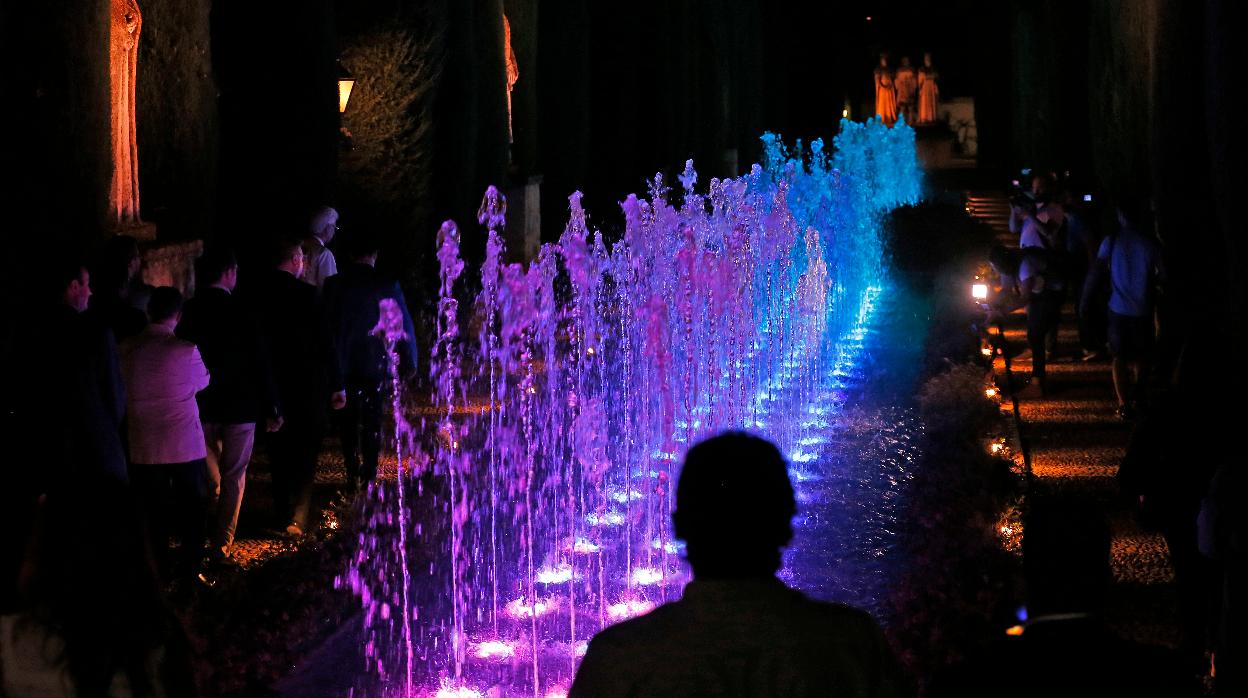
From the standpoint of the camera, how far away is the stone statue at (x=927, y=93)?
4784 centimetres

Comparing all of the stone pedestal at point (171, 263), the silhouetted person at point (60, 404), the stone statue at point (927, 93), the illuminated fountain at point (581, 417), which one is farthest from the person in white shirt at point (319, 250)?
the stone statue at point (927, 93)

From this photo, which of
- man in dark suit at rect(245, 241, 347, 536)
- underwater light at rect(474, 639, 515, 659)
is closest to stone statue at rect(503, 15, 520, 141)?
man in dark suit at rect(245, 241, 347, 536)

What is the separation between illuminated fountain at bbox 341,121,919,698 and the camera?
265 inches

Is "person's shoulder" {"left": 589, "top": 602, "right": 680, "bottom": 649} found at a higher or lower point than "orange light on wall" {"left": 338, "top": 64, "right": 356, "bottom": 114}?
lower

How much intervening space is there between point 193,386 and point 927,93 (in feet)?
141

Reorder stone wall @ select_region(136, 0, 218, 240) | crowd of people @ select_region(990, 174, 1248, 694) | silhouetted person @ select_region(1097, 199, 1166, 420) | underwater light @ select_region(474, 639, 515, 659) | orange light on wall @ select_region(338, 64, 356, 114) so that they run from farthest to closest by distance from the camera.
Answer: orange light on wall @ select_region(338, 64, 356, 114)
stone wall @ select_region(136, 0, 218, 240)
silhouetted person @ select_region(1097, 199, 1166, 420)
underwater light @ select_region(474, 639, 515, 659)
crowd of people @ select_region(990, 174, 1248, 694)

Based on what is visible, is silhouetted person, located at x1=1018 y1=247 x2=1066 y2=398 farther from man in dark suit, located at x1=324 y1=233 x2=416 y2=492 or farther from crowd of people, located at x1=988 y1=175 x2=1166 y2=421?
man in dark suit, located at x1=324 y1=233 x2=416 y2=492

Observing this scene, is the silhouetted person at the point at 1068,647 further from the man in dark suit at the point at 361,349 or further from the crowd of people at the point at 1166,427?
the man in dark suit at the point at 361,349

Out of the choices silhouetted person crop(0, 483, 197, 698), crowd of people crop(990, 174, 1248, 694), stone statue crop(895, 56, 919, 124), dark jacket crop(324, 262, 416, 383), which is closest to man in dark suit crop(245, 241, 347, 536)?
dark jacket crop(324, 262, 416, 383)

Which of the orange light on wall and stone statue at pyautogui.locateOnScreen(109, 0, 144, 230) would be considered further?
the orange light on wall

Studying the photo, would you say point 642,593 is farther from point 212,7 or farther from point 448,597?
point 212,7

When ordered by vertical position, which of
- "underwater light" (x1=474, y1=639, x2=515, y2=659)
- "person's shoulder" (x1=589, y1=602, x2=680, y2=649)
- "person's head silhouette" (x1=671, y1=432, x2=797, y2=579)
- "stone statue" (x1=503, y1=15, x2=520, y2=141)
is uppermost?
"stone statue" (x1=503, y1=15, x2=520, y2=141)

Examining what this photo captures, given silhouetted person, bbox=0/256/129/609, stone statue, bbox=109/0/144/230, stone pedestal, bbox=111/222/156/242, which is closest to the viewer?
silhouetted person, bbox=0/256/129/609

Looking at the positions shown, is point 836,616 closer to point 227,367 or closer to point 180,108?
point 227,367
